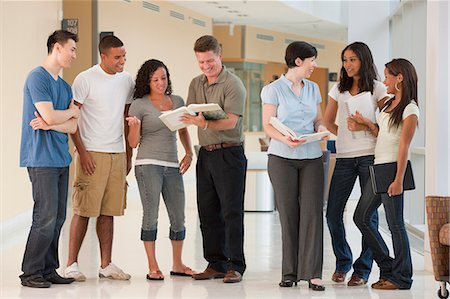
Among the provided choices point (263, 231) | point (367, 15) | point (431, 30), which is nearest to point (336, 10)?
point (367, 15)

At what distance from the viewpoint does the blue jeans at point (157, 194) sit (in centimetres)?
695

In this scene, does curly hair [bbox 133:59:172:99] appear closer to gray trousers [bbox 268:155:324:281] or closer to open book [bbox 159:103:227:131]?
open book [bbox 159:103:227:131]

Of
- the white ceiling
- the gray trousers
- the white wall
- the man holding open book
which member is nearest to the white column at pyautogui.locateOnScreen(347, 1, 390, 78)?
the white wall

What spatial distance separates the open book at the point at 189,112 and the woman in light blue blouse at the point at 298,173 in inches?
14.9

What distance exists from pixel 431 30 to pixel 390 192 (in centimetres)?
158

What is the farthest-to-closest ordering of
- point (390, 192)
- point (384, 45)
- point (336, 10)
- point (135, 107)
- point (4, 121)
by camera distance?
point (336, 10)
point (384, 45)
point (4, 121)
point (135, 107)
point (390, 192)

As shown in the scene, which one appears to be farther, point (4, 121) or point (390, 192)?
point (4, 121)

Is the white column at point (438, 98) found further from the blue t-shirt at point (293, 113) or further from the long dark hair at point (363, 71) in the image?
the blue t-shirt at point (293, 113)

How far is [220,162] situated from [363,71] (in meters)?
1.26

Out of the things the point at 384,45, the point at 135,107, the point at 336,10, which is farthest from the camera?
the point at 336,10

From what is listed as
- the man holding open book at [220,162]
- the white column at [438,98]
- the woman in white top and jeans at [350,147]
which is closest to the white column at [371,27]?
the white column at [438,98]

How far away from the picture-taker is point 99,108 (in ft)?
22.6

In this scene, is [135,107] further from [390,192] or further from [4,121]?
[4,121]

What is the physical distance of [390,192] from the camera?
21.3 feet
